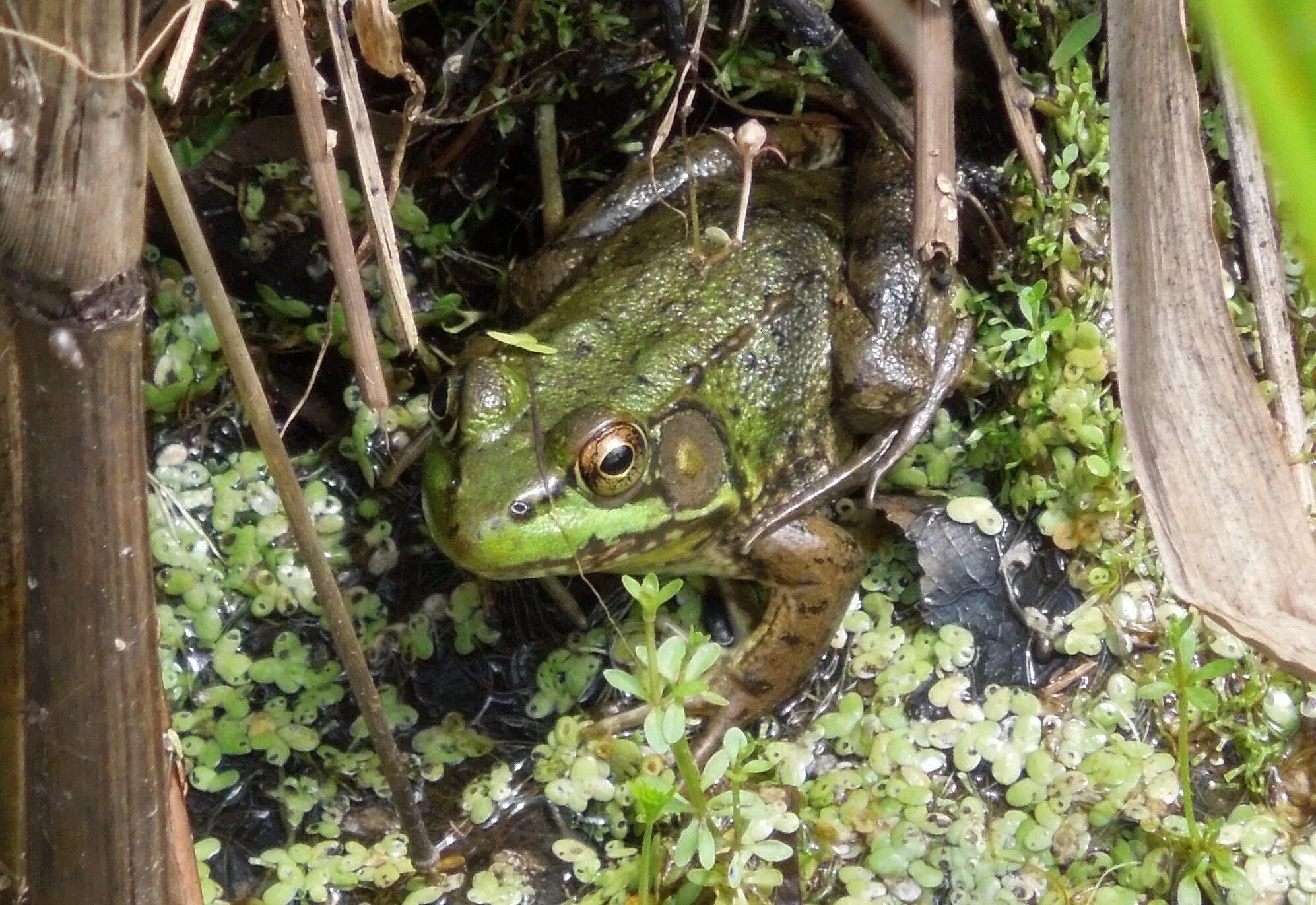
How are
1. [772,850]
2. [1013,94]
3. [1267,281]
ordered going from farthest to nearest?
[1267,281], [1013,94], [772,850]

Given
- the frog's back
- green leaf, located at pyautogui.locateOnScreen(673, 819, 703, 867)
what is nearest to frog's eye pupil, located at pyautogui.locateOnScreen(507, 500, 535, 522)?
the frog's back

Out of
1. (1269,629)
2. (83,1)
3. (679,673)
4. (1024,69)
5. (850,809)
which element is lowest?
(850,809)

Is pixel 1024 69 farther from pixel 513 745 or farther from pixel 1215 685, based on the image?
pixel 513 745

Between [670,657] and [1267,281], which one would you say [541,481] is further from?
[1267,281]

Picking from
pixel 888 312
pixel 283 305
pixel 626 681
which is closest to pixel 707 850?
pixel 626 681

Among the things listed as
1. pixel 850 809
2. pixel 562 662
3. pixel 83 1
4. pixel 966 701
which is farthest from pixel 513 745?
pixel 83 1

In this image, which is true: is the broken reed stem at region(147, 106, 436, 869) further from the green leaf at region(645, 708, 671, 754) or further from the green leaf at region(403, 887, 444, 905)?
A: the green leaf at region(645, 708, 671, 754)
